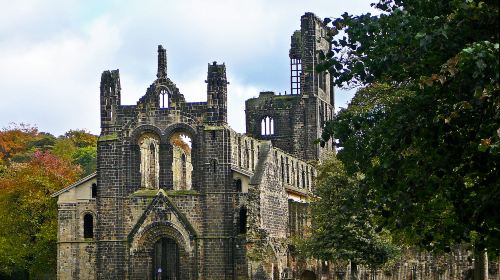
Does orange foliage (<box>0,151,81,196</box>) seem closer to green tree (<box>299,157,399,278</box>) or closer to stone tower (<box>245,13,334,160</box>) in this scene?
stone tower (<box>245,13,334,160</box>)

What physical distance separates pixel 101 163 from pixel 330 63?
38.3m

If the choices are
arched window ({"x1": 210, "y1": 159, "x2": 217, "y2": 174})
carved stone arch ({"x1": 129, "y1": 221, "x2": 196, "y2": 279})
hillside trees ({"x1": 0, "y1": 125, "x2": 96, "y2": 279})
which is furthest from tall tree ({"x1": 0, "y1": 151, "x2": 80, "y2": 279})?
arched window ({"x1": 210, "y1": 159, "x2": 217, "y2": 174})

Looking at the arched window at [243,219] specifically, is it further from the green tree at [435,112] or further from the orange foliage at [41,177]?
the green tree at [435,112]

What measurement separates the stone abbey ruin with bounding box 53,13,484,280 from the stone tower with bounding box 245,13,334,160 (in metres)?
21.3

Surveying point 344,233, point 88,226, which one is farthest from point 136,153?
point 344,233

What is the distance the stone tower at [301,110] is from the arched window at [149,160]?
21.4 m

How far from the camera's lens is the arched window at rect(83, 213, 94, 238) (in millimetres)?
62719

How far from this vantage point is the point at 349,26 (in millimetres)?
25078

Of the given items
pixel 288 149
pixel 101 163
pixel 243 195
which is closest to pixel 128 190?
pixel 101 163

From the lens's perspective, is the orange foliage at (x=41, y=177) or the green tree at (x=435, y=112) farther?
the orange foliage at (x=41, y=177)

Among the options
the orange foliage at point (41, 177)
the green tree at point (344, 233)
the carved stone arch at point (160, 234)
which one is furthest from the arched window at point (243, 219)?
the orange foliage at point (41, 177)

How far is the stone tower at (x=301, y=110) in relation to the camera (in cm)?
8512

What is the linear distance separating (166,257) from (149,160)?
20.7 feet

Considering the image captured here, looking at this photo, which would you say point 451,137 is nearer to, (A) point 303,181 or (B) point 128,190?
(B) point 128,190
